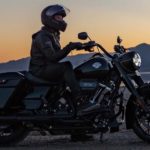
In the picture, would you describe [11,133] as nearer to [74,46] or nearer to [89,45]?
[74,46]

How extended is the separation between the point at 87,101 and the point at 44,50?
1.01 meters

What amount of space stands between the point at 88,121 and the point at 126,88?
788mm

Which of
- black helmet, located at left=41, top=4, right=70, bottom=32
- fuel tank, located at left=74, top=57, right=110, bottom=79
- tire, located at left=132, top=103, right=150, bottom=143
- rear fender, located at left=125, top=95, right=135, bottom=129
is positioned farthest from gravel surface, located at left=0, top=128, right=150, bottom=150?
black helmet, located at left=41, top=4, right=70, bottom=32

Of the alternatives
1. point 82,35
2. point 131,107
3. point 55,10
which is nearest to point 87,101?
point 131,107

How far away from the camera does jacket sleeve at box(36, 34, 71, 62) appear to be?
11227 mm

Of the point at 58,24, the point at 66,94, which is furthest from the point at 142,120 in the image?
the point at 58,24

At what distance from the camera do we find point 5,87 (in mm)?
11820

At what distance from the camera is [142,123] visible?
11430 mm

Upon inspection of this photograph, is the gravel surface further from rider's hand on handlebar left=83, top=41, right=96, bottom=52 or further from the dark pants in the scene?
rider's hand on handlebar left=83, top=41, right=96, bottom=52

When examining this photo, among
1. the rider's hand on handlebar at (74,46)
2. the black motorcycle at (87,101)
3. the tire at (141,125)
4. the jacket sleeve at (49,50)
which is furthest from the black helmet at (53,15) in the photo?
the tire at (141,125)

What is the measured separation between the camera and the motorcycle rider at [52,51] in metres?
11.2

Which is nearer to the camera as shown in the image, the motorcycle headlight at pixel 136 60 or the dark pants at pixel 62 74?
the dark pants at pixel 62 74

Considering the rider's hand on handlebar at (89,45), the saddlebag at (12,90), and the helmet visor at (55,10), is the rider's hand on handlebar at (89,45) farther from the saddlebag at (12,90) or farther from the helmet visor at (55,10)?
the saddlebag at (12,90)

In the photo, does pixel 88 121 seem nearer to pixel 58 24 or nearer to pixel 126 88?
pixel 126 88
